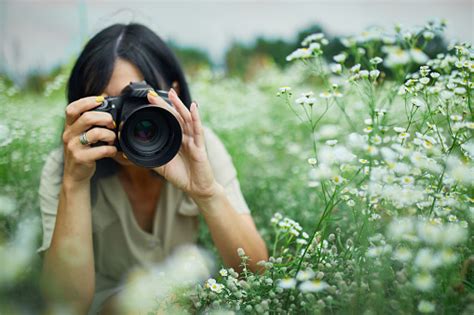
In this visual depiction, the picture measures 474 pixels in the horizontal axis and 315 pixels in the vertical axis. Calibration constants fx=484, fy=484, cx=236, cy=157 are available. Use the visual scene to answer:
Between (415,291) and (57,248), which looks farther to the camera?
(57,248)

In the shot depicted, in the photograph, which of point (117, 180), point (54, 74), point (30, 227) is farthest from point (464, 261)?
point (54, 74)

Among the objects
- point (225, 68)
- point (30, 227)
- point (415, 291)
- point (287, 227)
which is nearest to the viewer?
point (415, 291)

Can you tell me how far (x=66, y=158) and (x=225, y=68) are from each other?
307cm

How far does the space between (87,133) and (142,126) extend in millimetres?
119

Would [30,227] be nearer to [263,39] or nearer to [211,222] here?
[211,222]

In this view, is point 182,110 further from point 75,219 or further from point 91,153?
point 75,219

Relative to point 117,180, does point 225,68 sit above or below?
below

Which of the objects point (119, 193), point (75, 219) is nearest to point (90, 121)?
point (75, 219)

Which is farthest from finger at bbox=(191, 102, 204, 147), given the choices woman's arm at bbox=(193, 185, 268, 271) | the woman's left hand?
woman's arm at bbox=(193, 185, 268, 271)

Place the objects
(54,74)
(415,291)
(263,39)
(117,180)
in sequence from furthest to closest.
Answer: (263,39) → (54,74) → (117,180) → (415,291)

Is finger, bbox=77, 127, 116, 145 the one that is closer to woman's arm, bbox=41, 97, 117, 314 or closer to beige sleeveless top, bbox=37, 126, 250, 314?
woman's arm, bbox=41, 97, 117, 314

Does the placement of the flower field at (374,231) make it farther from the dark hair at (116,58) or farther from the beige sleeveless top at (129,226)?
the dark hair at (116,58)

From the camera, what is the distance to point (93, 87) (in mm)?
1129

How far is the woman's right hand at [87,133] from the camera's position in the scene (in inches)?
38.7
